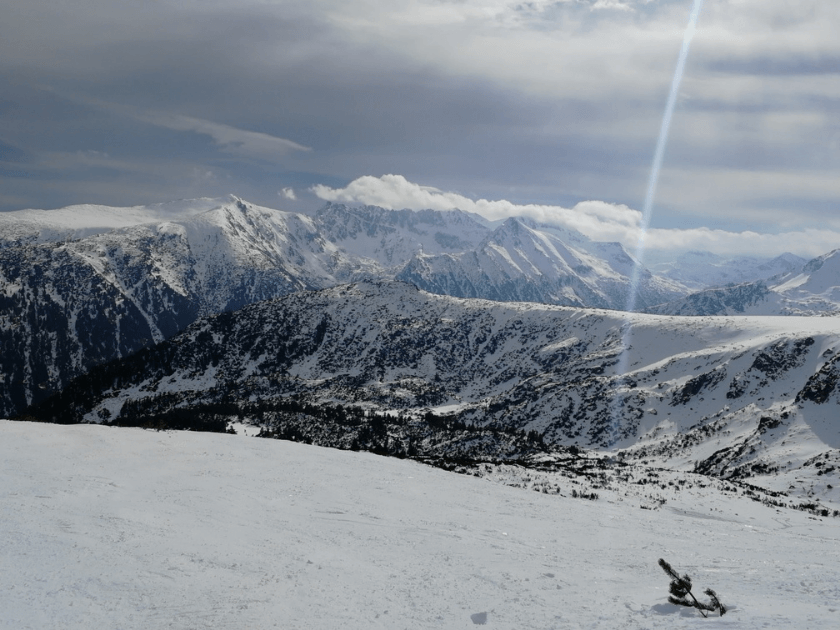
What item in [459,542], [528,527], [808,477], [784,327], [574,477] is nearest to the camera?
[459,542]

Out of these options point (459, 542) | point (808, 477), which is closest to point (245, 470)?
point (459, 542)

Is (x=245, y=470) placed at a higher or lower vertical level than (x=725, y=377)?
higher

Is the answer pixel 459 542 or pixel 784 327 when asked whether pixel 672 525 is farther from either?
pixel 784 327

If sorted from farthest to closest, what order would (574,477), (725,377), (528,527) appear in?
1. (725,377)
2. (574,477)
3. (528,527)

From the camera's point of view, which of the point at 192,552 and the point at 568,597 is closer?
the point at 568,597

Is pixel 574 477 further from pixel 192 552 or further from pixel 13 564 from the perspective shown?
pixel 13 564

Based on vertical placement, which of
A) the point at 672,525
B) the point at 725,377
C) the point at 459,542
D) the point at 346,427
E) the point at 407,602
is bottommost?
the point at 346,427

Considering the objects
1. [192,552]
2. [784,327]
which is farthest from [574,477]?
[784,327]
